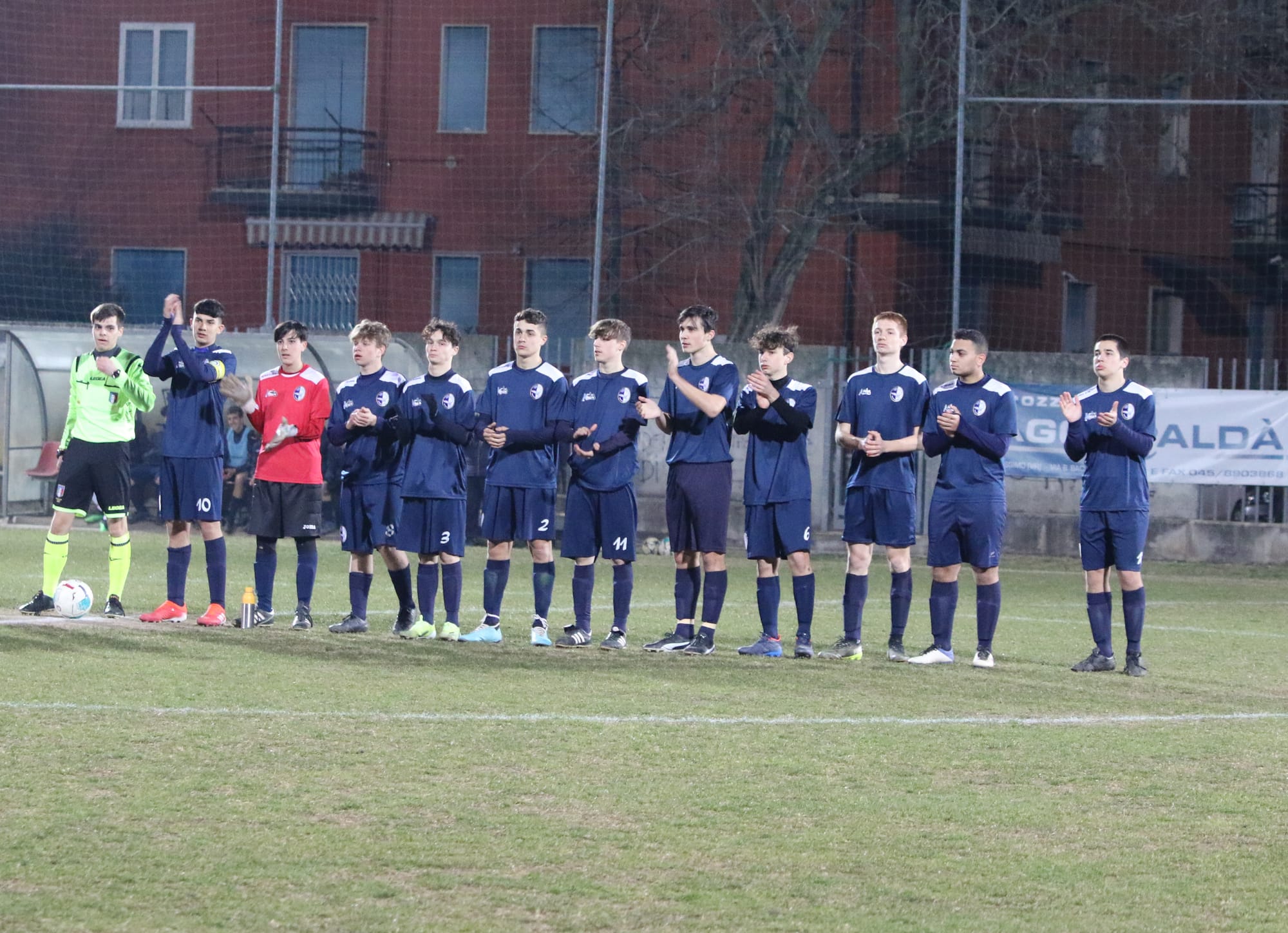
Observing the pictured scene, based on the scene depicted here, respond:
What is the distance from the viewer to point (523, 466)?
10070mm

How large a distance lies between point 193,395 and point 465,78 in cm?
1446

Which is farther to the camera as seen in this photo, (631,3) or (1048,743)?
(631,3)

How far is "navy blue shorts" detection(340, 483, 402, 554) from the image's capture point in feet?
33.7

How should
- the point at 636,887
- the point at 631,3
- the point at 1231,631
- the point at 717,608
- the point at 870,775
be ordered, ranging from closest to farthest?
the point at 636,887
the point at 870,775
the point at 717,608
the point at 1231,631
the point at 631,3

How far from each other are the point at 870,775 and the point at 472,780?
1.37 metres

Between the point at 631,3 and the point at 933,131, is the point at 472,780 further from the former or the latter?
the point at 933,131

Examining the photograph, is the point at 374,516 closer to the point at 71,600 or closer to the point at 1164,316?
the point at 71,600

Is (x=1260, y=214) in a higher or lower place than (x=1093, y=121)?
lower

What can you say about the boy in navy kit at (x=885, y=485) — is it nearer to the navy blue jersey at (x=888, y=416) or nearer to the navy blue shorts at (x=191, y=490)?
the navy blue jersey at (x=888, y=416)

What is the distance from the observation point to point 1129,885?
4.75 metres

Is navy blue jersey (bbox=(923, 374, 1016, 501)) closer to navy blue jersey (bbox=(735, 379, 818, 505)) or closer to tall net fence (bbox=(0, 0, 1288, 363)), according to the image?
navy blue jersey (bbox=(735, 379, 818, 505))

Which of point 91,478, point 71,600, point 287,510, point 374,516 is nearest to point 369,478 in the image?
point 374,516

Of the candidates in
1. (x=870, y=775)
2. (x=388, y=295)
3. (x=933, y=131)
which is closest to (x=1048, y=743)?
(x=870, y=775)

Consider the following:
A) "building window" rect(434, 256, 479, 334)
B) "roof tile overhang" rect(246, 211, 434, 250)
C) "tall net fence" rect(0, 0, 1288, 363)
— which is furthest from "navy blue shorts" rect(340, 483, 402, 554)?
"building window" rect(434, 256, 479, 334)
